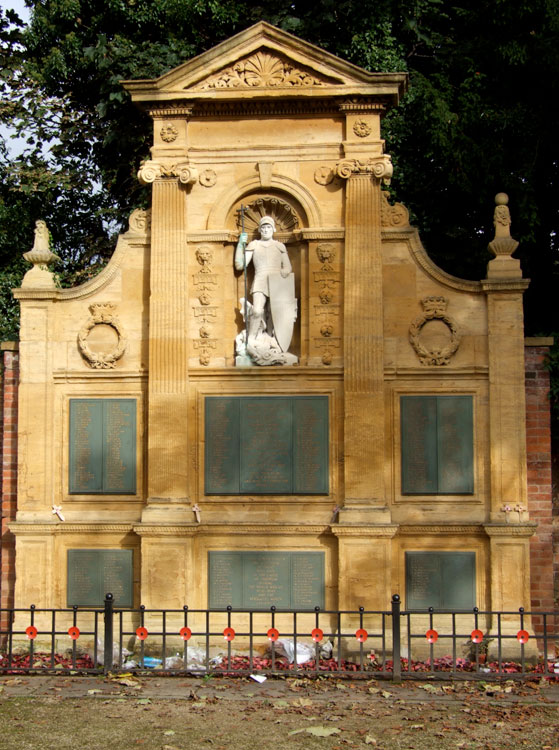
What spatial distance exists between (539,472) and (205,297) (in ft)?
17.7

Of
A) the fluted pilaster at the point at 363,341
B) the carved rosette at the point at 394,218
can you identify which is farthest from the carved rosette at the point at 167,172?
the carved rosette at the point at 394,218

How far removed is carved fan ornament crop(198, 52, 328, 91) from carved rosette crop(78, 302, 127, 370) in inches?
138

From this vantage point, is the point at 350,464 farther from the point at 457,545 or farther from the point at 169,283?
the point at 169,283

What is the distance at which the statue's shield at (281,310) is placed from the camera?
14.0m

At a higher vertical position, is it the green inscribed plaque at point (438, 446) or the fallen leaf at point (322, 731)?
the green inscribed plaque at point (438, 446)

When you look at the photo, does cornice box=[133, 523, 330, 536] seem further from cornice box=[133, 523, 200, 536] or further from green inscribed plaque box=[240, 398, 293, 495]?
green inscribed plaque box=[240, 398, 293, 495]

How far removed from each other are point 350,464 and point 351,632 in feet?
7.43

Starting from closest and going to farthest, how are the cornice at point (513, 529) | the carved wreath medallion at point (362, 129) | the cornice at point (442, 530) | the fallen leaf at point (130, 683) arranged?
the fallen leaf at point (130, 683), the cornice at point (513, 529), the cornice at point (442, 530), the carved wreath medallion at point (362, 129)

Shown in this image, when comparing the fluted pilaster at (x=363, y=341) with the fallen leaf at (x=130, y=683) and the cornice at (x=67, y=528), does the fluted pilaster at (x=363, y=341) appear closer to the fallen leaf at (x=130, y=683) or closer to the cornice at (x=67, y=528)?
the cornice at (x=67, y=528)

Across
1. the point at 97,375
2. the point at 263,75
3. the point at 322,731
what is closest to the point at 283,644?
the point at 322,731

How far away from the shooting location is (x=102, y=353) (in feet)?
46.2

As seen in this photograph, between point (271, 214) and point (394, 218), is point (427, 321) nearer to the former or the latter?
point (394, 218)

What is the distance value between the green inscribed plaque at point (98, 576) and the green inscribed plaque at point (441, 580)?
3985mm

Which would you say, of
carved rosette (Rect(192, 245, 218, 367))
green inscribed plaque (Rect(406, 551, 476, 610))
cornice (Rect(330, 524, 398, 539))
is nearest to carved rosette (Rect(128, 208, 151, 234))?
carved rosette (Rect(192, 245, 218, 367))
